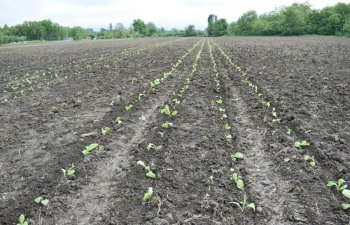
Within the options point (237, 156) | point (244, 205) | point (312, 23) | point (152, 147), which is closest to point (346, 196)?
point (244, 205)

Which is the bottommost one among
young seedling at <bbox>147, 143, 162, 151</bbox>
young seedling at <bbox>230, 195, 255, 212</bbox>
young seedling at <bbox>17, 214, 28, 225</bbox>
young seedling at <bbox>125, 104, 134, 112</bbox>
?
young seedling at <bbox>230, 195, 255, 212</bbox>

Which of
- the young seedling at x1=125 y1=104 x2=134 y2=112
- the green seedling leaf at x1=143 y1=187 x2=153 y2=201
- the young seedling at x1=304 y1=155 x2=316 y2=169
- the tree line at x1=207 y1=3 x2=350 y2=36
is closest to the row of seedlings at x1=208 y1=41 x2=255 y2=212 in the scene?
the young seedling at x1=304 y1=155 x2=316 y2=169

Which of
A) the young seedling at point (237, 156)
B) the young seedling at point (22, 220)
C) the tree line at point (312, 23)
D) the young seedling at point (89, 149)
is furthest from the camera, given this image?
the tree line at point (312, 23)

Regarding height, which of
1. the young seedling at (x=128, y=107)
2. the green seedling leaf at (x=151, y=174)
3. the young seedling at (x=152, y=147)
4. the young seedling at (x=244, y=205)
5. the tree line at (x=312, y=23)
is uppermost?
the tree line at (x=312, y=23)

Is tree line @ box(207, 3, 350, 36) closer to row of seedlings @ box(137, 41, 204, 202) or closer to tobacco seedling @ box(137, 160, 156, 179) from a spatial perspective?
row of seedlings @ box(137, 41, 204, 202)

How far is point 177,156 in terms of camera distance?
5.50 meters

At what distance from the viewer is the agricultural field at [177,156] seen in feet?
13.3

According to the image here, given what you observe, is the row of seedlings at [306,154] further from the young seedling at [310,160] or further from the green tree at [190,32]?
the green tree at [190,32]

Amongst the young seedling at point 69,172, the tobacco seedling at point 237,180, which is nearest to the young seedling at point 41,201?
the young seedling at point 69,172

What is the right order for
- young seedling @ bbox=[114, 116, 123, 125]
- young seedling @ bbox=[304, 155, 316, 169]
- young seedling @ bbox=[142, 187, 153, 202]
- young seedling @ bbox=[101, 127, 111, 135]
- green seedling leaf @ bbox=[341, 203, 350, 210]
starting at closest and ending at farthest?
green seedling leaf @ bbox=[341, 203, 350, 210] → young seedling @ bbox=[142, 187, 153, 202] → young seedling @ bbox=[304, 155, 316, 169] → young seedling @ bbox=[101, 127, 111, 135] → young seedling @ bbox=[114, 116, 123, 125]

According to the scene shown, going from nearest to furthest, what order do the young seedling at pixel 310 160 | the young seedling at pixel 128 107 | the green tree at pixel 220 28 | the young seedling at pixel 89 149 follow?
the young seedling at pixel 310 160
the young seedling at pixel 89 149
the young seedling at pixel 128 107
the green tree at pixel 220 28

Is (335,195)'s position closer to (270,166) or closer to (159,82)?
(270,166)

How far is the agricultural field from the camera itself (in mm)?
4043

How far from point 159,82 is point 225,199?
767 centimetres
